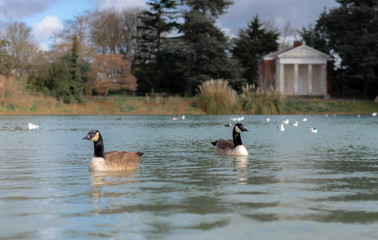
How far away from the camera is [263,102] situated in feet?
165

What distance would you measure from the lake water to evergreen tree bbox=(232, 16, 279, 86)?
57.7m

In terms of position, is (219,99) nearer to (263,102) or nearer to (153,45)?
(263,102)

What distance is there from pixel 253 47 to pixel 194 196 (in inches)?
2656

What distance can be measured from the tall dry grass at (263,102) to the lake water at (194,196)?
106 feet

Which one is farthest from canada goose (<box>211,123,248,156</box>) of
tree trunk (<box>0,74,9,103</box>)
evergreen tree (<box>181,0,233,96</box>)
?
evergreen tree (<box>181,0,233,96</box>)

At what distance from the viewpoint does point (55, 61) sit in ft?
211

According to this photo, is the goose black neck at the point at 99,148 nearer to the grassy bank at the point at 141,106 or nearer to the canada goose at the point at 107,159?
the canada goose at the point at 107,159

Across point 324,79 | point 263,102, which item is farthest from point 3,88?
point 324,79

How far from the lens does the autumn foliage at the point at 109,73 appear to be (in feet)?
197

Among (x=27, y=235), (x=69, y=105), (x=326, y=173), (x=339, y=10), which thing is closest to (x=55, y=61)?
(x=69, y=105)

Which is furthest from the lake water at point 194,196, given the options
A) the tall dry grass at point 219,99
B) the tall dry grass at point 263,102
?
the tall dry grass at point 263,102

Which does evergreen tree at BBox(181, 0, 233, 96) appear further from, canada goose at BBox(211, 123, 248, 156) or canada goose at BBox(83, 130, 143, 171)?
canada goose at BBox(83, 130, 143, 171)

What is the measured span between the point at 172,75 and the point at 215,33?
8292mm

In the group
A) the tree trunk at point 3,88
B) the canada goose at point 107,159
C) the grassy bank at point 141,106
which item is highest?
the tree trunk at point 3,88
